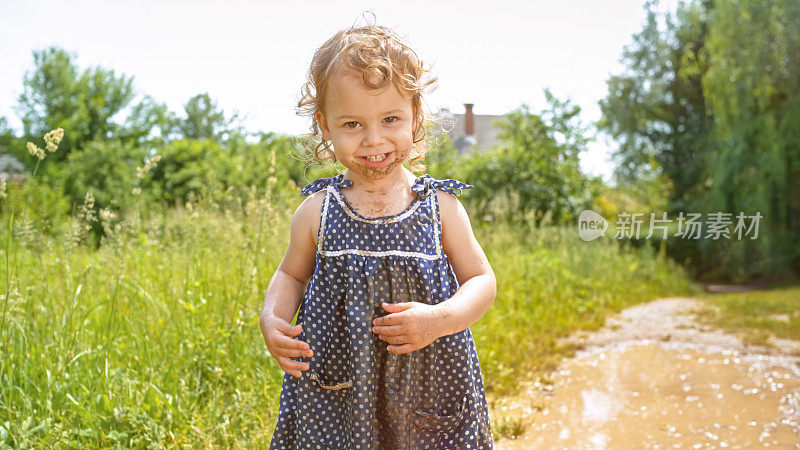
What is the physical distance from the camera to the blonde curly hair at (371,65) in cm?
164

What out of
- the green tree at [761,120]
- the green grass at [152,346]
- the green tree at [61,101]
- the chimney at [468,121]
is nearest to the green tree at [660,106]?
the chimney at [468,121]

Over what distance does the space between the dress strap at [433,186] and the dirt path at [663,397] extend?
150 cm

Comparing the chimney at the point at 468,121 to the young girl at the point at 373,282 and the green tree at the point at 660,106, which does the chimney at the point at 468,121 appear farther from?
the young girl at the point at 373,282

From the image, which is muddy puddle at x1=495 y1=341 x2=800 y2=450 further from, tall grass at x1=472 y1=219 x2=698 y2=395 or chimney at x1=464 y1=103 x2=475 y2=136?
chimney at x1=464 y1=103 x2=475 y2=136

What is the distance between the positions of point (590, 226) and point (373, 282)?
9690mm

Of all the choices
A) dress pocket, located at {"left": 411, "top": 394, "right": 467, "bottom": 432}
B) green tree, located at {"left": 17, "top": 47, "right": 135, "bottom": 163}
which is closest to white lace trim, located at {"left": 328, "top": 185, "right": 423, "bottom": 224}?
dress pocket, located at {"left": 411, "top": 394, "right": 467, "bottom": 432}

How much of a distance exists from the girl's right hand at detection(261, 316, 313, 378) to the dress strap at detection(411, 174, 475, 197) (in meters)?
0.50

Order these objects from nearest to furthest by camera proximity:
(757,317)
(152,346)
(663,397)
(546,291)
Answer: (152,346) < (663,397) < (546,291) < (757,317)

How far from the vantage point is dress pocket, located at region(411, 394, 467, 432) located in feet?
5.74

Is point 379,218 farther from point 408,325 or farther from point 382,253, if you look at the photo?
point 408,325

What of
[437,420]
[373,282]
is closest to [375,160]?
[373,282]

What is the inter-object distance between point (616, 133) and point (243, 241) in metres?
Result: 19.8

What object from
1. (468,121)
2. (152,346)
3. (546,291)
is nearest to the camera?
(152,346)

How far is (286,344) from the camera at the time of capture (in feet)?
5.35
